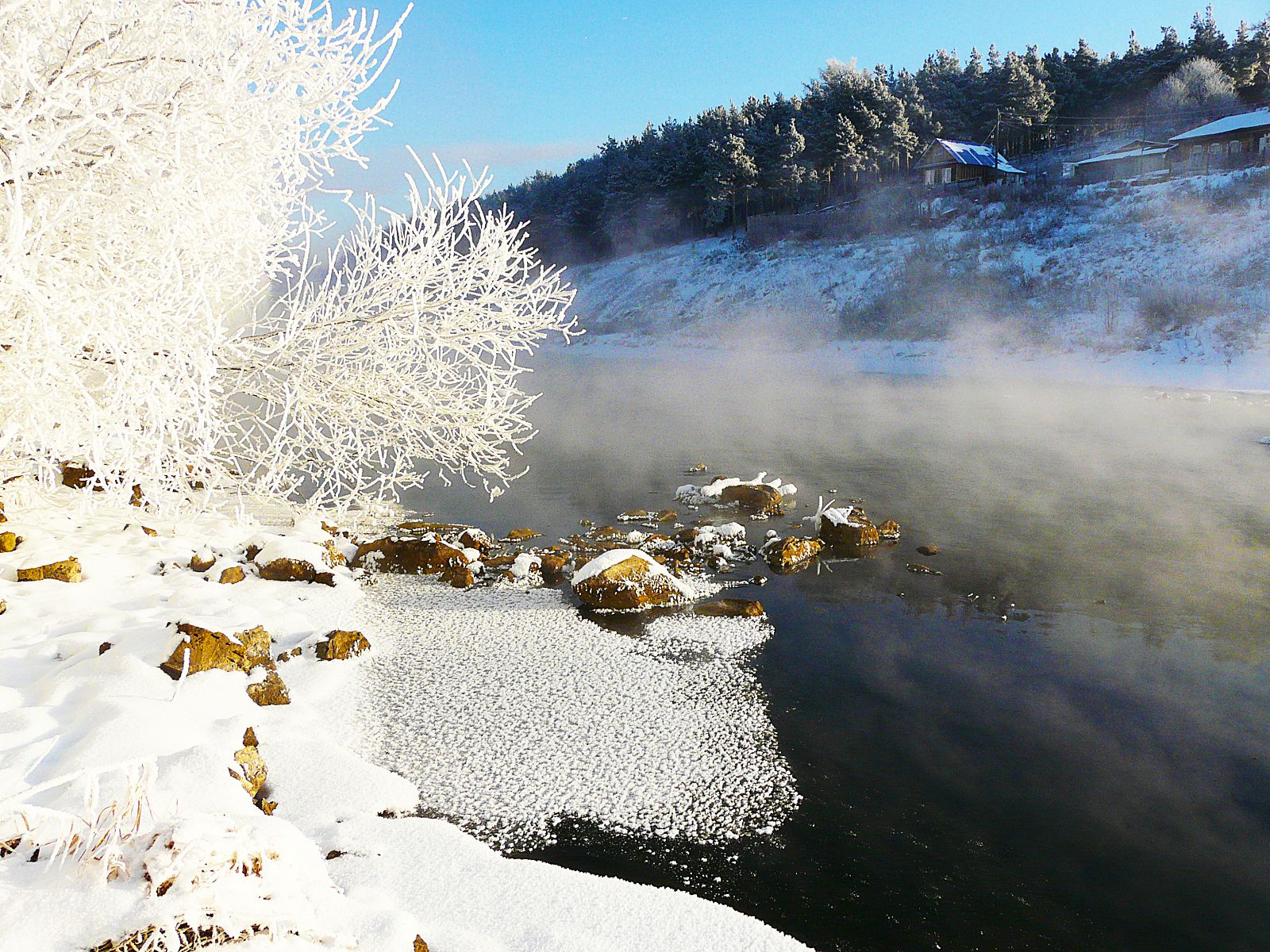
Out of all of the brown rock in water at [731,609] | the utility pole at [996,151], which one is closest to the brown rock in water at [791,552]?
the brown rock in water at [731,609]

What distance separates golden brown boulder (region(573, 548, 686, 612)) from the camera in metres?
8.97

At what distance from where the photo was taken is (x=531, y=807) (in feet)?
17.5

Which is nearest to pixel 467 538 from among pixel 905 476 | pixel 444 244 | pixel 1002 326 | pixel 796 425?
pixel 444 244

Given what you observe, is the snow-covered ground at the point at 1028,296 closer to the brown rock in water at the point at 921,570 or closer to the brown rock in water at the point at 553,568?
the brown rock in water at the point at 921,570

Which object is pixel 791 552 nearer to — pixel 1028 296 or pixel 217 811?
pixel 217 811

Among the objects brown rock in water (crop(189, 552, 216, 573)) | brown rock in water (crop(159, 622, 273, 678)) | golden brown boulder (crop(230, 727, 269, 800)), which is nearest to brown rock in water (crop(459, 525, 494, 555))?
brown rock in water (crop(189, 552, 216, 573))

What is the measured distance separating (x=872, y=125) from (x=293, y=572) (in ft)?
182

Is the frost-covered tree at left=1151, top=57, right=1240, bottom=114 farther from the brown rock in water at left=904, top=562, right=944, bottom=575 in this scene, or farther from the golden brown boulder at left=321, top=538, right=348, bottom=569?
the golden brown boulder at left=321, top=538, right=348, bottom=569

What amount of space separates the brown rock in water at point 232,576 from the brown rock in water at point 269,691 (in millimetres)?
2313

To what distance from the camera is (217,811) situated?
3.97 m

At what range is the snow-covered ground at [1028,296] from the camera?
30094mm

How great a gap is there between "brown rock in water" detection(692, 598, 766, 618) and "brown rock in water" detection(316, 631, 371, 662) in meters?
3.38

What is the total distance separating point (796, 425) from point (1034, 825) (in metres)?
17.0

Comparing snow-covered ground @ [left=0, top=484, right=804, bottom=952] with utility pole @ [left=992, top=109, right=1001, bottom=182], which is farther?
utility pole @ [left=992, top=109, right=1001, bottom=182]
